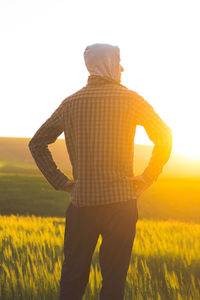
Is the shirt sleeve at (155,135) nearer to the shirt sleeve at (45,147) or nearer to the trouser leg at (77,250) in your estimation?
the trouser leg at (77,250)

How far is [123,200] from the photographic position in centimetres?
264

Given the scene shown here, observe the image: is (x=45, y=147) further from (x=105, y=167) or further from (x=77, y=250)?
(x=77, y=250)

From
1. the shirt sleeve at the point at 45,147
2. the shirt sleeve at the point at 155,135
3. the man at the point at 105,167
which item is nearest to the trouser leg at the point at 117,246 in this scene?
the man at the point at 105,167

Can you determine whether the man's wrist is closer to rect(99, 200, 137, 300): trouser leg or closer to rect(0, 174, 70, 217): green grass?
rect(99, 200, 137, 300): trouser leg

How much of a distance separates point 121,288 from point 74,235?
1.60 ft

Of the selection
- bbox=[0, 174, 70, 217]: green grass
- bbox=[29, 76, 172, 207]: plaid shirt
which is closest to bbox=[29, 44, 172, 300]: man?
bbox=[29, 76, 172, 207]: plaid shirt

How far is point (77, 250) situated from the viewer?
2814 millimetres

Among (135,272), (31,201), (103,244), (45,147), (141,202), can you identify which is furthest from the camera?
(141,202)

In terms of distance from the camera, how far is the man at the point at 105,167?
2.65m

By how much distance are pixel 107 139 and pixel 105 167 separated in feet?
0.61

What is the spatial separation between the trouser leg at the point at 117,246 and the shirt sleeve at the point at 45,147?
1.83 ft

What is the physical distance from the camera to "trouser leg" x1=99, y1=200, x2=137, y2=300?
2.66 metres

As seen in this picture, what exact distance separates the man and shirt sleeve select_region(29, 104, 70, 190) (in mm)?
160

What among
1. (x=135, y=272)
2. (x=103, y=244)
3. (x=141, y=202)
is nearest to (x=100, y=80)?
(x=103, y=244)
